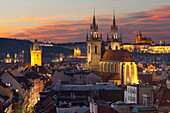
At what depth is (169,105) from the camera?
48812 millimetres

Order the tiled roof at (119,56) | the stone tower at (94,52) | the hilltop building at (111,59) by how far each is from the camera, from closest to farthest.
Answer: the hilltop building at (111,59)
the tiled roof at (119,56)
the stone tower at (94,52)

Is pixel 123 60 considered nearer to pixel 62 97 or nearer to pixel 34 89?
pixel 34 89

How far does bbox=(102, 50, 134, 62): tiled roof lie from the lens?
437 ft

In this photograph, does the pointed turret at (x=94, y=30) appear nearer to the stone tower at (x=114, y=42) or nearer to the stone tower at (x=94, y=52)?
the stone tower at (x=94, y=52)

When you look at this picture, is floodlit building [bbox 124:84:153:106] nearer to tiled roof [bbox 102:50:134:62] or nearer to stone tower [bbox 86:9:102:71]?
tiled roof [bbox 102:50:134:62]

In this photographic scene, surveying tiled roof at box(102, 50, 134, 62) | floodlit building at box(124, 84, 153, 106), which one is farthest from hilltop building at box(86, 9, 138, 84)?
floodlit building at box(124, 84, 153, 106)

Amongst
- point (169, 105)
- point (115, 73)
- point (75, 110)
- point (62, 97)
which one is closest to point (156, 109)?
point (169, 105)

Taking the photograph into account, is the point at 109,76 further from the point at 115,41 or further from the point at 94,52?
the point at 115,41

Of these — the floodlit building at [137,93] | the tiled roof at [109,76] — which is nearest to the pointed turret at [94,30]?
the tiled roof at [109,76]

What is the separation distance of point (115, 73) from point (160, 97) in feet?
241

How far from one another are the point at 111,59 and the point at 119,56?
3745mm

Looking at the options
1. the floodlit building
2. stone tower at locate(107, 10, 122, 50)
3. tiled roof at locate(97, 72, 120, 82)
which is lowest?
tiled roof at locate(97, 72, 120, 82)

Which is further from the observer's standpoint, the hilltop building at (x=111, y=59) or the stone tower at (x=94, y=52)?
the stone tower at (x=94, y=52)

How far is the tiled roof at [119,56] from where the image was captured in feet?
437
